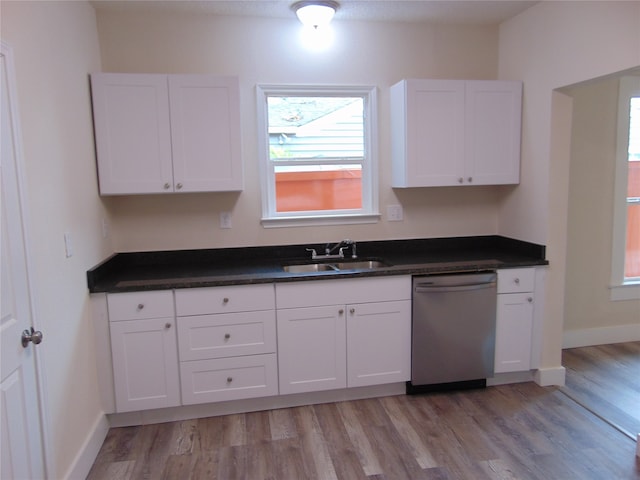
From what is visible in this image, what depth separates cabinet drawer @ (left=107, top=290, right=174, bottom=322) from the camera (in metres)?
2.52

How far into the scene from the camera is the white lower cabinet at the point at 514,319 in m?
2.93

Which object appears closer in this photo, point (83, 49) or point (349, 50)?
point (83, 49)

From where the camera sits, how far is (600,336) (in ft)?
12.2

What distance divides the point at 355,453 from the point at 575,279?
95.0 inches

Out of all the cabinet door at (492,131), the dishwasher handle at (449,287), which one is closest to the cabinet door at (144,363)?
the dishwasher handle at (449,287)

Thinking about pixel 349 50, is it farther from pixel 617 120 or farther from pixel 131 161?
pixel 617 120

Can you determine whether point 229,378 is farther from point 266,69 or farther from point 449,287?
point 266,69

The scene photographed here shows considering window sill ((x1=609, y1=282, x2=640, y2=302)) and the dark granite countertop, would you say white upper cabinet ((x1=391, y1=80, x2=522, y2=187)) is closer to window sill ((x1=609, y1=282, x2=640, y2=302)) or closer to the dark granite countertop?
the dark granite countertop

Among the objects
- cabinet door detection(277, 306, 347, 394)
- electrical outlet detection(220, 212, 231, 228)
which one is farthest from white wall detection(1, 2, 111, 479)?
cabinet door detection(277, 306, 347, 394)

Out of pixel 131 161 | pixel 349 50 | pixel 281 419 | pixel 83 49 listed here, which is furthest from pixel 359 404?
pixel 83 49

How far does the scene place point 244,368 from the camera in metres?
2.70

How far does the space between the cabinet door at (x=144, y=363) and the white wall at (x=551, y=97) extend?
2.42 m

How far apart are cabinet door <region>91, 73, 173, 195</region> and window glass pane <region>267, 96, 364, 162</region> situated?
76cm

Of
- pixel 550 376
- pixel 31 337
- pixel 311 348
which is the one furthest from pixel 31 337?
pixel 550 376
